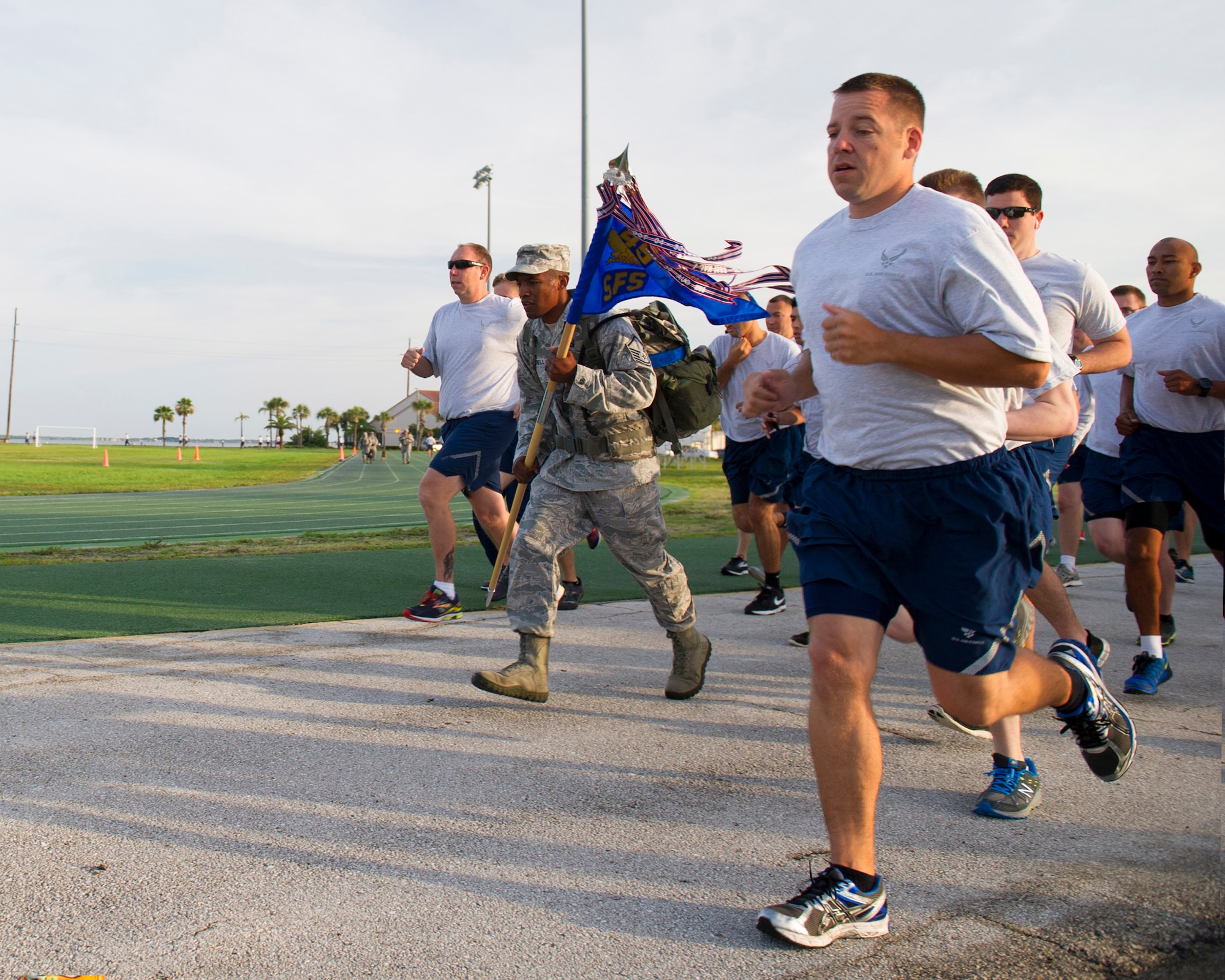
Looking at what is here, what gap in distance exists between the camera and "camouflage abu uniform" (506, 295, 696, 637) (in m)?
4.24

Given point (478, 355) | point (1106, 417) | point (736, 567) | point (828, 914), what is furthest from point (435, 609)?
point (1106, 417)

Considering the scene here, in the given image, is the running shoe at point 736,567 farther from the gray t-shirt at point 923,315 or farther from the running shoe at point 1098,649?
the gray t-shirt at point 923,315

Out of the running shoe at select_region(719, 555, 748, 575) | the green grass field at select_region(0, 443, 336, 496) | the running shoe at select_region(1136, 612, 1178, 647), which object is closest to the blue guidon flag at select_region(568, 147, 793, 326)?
the running shoe at select_region(1136, 612, 1178, 647)

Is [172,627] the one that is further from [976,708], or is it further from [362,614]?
[976,708]

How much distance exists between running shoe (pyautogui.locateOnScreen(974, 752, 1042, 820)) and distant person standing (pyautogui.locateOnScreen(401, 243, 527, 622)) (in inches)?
143

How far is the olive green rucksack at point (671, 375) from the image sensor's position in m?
4.38

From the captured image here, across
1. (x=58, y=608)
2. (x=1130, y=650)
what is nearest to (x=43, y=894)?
(x=58, y=608)

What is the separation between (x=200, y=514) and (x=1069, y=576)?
11636 mm

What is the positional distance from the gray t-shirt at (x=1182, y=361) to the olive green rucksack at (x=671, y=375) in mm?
2177

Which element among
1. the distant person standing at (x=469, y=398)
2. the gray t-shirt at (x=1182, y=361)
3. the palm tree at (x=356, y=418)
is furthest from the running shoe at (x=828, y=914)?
the palm tree at (x=356, y=418)

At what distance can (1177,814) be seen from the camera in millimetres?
3174

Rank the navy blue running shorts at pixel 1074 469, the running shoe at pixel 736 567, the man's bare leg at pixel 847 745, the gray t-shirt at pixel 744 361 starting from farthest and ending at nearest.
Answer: the navy blue running shorts at pixel 1074 469
the running shoe at pixel 736 567
the gray t-shirt at pixel 744 361
the man's bare leg at pixel 847 745

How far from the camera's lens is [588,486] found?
14.2 feet

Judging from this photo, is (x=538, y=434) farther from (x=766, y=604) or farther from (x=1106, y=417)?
(x=1106, y=417)
